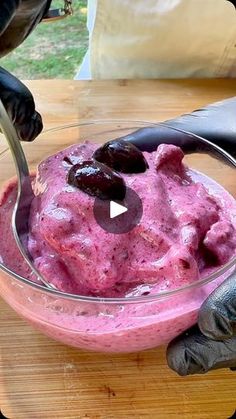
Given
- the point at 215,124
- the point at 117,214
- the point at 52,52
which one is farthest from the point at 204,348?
the point at 52,52

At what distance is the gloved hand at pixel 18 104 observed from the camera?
693mm

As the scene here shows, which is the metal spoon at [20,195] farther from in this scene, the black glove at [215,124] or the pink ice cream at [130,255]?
the black glove at [215,124]

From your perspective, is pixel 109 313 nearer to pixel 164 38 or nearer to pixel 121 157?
pixel 121 157

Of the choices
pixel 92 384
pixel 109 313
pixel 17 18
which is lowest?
pixel 92 384

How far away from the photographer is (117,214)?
0.56 metres

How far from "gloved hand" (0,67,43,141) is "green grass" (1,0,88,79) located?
127cm

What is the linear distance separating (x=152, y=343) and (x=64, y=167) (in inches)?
7.1

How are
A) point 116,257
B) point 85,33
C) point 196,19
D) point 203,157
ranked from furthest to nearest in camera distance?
point 85,33 → point 196,19 → point 203,157 → point 116,257

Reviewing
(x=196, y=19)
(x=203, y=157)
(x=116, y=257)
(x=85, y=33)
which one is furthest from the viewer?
(x=85, y=33)

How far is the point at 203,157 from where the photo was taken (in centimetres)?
70

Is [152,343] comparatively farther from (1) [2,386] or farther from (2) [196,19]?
(2) [196,19]

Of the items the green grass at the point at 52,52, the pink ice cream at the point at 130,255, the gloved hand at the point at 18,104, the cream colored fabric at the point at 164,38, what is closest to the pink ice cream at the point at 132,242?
the pink ice cream at the point at 130,255

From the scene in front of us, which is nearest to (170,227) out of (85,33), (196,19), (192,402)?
(192,402)

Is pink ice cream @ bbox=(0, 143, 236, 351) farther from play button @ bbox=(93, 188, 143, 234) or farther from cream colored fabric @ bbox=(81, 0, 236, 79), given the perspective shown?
cream colored fabric @ bbox=(81, 0, 236, 79)
